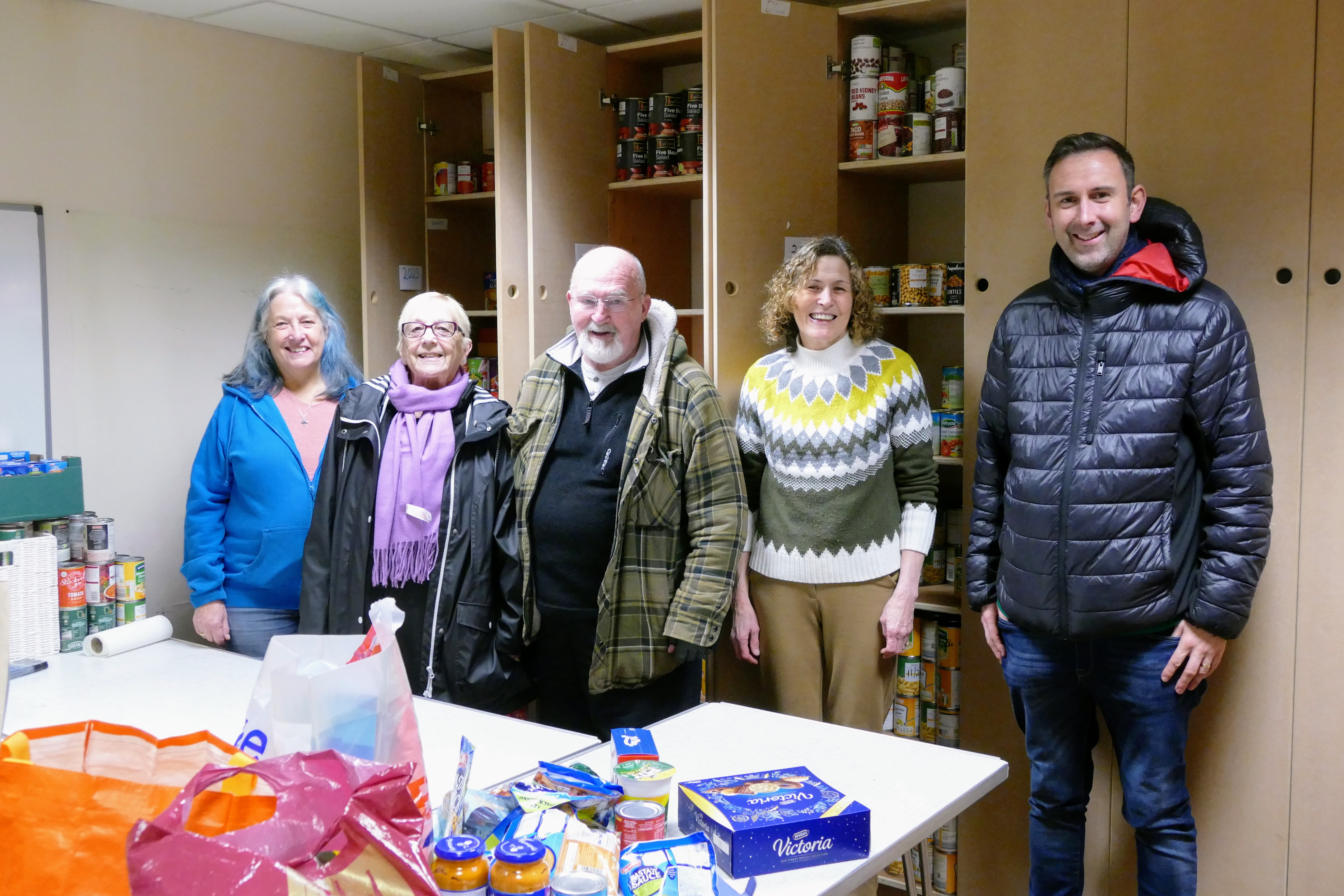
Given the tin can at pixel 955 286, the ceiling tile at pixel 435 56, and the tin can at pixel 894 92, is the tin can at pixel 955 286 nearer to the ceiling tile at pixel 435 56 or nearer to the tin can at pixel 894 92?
the tin can at pixel 894 92

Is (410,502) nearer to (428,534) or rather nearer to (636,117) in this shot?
(428,534)

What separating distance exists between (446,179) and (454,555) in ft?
6.32

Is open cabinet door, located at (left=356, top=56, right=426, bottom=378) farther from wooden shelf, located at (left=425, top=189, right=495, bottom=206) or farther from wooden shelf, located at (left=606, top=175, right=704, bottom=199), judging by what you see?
wooden shelf, located at (left=606, top=175, right=704, bottom=199)

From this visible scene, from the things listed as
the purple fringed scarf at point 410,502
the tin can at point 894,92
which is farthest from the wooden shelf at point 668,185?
the purple fringed scarf at point 410,502

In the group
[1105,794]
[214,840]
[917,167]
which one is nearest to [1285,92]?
[917,167]

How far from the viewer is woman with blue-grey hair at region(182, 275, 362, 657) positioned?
270cm

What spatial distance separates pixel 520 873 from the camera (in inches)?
41.8

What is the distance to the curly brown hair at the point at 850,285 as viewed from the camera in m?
2.70

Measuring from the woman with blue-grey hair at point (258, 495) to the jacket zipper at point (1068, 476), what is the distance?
1.71 m

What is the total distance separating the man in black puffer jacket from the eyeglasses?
4.14 ft

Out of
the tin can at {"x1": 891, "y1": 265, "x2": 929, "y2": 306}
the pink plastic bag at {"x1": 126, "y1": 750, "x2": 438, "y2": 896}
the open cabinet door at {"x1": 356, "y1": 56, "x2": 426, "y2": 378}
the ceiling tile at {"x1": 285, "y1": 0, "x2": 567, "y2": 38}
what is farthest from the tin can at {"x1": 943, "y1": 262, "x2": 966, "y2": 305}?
the pink plastic bag at {"x1": 126, "y1": 750, "x2": 438, "y2": 896}

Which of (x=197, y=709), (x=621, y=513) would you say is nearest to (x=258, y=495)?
(x=197, y=709)

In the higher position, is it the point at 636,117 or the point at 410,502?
the point at 636,117

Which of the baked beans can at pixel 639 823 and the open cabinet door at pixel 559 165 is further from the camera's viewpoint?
the open cabinet door at pixel 559 165
